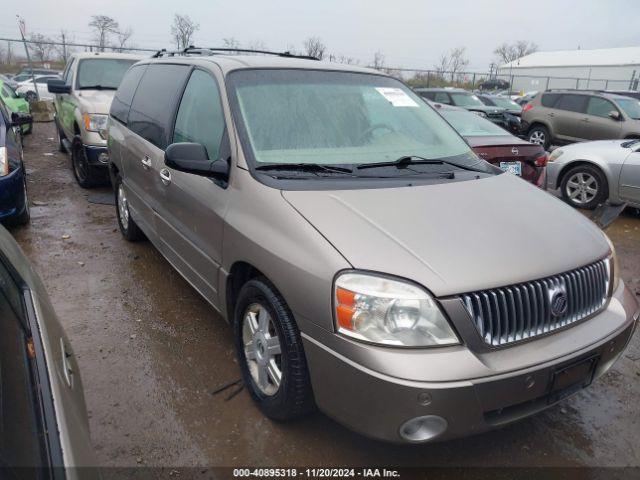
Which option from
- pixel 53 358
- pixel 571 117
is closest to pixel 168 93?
pixel 53 358

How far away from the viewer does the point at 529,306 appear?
2.15 meters

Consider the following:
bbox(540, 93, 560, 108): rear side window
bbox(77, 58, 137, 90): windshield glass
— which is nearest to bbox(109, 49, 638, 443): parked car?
bbox(77, 58, 137, 90): windshield glass

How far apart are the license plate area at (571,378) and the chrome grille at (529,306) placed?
0.60ft

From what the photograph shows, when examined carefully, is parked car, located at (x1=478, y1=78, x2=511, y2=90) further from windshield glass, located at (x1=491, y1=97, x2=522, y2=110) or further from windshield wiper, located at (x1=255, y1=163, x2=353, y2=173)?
windshield wiper, located at (x1=255, y1=163, x2=353, y2=173)

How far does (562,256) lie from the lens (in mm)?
2338

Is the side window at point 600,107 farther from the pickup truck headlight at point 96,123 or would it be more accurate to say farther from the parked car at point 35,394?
the parked car at point 35,394

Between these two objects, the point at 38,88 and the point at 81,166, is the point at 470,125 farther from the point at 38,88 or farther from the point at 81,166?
the point at 38,88

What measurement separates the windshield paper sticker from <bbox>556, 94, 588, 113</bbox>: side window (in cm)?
1149

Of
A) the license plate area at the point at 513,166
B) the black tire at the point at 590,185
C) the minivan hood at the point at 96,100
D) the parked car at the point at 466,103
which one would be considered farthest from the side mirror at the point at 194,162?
the parked car at the point at 466,103

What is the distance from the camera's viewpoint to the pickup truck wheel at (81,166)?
7.26 meters

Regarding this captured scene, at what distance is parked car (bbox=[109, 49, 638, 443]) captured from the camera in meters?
2.01

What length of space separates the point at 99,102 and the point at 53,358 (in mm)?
6488

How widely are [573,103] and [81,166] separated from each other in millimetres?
12073

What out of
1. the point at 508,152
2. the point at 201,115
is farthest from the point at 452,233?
the point at 508,152
